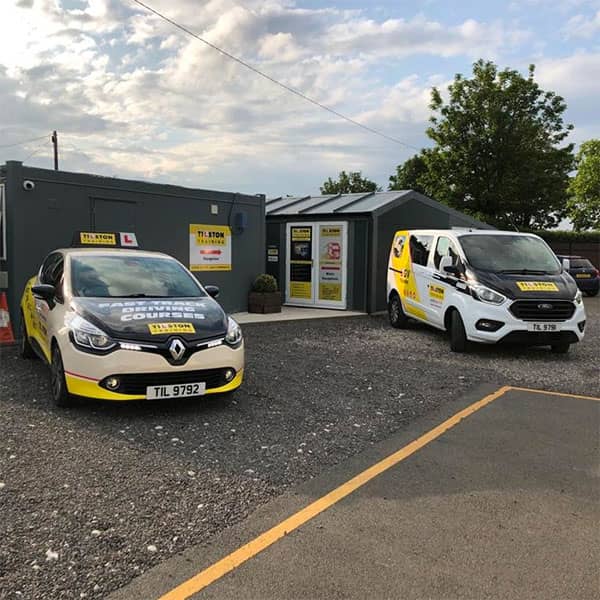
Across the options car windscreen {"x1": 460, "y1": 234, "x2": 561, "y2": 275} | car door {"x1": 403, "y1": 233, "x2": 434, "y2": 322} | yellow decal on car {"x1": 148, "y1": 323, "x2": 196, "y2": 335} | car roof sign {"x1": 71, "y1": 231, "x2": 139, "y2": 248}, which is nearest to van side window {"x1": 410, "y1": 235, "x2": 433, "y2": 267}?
car door {"x1": 403, "y1": 233, "x2": 434, "y2": 322}

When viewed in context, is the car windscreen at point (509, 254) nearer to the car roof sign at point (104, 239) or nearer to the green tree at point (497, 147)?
the car roof sign at point (104, 239)

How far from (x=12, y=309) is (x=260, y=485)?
261 inches

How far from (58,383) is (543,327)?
6355 mm

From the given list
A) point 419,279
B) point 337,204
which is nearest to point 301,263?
point 337,204

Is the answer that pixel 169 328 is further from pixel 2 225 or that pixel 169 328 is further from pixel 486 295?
pixel 2 225

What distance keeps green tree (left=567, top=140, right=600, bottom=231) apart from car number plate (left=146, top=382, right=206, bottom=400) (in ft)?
119

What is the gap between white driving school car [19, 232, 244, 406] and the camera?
16.9 ft

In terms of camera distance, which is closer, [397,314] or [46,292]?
[46,292]

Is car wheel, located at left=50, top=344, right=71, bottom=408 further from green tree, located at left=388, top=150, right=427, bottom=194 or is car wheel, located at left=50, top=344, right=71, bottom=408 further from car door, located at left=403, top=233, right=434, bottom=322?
green tree, located at left=388, top=150, right=427, bottom=194

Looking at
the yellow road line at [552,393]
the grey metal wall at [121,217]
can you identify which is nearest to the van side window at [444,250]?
the yellow road line at [552,393]

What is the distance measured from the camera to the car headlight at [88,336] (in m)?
5.15

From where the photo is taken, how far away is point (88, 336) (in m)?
5.22

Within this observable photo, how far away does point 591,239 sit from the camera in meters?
28.2

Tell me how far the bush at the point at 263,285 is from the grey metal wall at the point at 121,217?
0.63 feet
